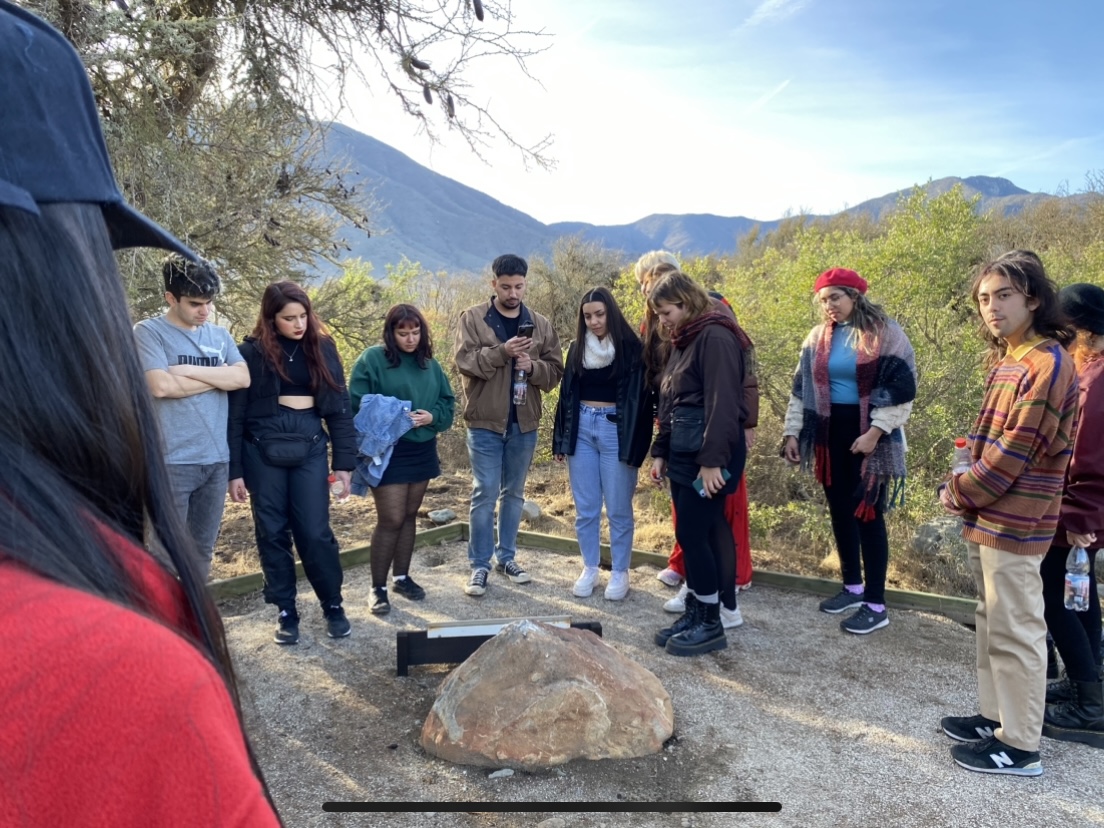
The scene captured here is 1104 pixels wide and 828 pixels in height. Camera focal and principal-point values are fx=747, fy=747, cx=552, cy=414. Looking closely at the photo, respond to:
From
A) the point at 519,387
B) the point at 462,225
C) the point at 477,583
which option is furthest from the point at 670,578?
the point at 462,225

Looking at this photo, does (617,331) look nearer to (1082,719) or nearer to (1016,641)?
(1016,641)

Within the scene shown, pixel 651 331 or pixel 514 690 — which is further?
pixel 651 331

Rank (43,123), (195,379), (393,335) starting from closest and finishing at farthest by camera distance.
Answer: (43,123) → (195,379) → (393,335)

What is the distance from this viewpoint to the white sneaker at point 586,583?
16.3ft

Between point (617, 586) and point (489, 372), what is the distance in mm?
1644

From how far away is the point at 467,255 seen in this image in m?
118

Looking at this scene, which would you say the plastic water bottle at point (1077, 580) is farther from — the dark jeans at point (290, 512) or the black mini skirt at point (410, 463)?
the dark jeans at point (290, 512)

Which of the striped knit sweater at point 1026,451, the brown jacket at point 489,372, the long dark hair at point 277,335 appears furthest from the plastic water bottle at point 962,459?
the long dark hair at point 277,335

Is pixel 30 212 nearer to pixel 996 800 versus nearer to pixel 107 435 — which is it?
pixel 107 435

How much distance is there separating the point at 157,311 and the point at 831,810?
5.92m

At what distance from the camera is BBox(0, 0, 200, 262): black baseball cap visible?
534 mm

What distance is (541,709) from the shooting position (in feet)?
10.3

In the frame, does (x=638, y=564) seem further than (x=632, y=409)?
Yes

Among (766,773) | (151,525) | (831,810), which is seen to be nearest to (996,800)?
(831,810)
